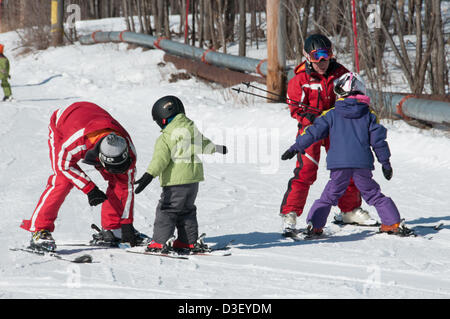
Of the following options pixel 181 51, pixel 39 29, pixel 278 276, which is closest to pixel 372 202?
pixel 278 276

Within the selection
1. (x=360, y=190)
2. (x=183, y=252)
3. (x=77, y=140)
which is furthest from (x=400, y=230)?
(x=77, y=140)

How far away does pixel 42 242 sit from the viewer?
16.1ft

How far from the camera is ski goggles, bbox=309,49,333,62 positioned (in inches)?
220

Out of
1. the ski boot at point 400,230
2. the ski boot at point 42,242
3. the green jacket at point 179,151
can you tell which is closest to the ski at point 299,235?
the ski boot at point 400,230

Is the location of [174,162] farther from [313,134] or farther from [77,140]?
[313,134]

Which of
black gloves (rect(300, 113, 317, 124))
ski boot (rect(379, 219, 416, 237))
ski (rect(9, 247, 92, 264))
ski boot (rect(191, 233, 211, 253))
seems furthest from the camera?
black gloves (rect(300, 113, 317, 124))

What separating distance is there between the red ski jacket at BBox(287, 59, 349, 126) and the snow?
107 centimetres

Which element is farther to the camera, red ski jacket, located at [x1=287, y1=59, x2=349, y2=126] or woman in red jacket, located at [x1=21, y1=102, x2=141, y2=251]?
red ski jacket, located at [x1=287, y1=59, x2=349, y2=126]

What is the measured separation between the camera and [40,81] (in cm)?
1772

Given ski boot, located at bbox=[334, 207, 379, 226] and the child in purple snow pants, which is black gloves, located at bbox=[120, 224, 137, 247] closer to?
the child in purple snow pants

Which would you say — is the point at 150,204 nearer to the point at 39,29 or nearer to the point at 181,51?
the point at 181,51

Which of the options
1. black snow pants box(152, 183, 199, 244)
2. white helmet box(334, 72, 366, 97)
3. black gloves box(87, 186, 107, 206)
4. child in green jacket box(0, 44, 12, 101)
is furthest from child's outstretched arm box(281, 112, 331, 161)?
child in green jacket box(0, 44, 12, 101)
